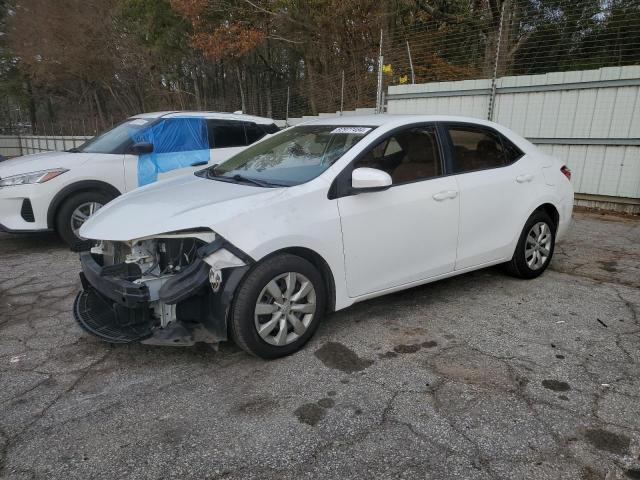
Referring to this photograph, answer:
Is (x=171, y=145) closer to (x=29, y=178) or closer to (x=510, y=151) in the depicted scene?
(x=29, y=178)

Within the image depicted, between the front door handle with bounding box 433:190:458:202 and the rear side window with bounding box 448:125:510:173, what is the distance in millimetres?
219

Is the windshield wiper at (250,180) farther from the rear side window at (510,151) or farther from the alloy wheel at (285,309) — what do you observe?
the rear side window at (510,151)

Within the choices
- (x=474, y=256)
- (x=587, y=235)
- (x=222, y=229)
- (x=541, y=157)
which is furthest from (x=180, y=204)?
(x=587, y=235)

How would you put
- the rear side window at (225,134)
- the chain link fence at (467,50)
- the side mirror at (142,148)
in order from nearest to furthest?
the side mirror at (142,148) < the rear side window at (225,134) < the chain link fence at (467,50)

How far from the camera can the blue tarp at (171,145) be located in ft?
20.8

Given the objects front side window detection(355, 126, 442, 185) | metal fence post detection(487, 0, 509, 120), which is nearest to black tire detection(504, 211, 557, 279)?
front side window detection(355, 126, 442, 185)

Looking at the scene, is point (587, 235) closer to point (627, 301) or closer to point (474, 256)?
point (627, 301)

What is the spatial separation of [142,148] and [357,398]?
458cm

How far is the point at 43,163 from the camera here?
5762 mm

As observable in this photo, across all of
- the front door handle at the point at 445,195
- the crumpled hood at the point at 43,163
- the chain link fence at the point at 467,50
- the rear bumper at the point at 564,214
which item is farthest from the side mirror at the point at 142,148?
the chain link fence at the point at 467,50

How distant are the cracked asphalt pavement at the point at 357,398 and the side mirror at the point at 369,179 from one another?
3.64 ft

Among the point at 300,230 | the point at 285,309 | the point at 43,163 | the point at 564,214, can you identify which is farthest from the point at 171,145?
the point at 564,214

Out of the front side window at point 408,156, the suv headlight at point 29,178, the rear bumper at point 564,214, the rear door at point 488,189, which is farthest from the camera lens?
the suv headlight at point 29,178

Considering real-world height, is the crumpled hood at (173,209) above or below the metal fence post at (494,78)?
below
